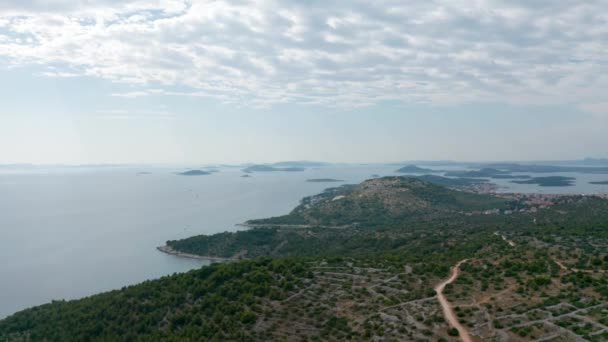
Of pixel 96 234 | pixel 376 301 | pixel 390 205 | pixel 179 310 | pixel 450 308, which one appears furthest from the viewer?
pixel 96 234

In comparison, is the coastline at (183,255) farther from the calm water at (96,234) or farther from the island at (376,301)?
the island at (376,301)

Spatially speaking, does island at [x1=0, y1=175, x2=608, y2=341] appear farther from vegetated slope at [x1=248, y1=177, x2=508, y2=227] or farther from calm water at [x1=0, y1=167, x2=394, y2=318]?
vegetated slope at [x1=248, y1=177, x2=508, y2=227]

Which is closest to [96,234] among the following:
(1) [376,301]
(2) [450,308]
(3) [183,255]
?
(3) [183,255]

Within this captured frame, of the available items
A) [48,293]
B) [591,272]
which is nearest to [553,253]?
[591,272]

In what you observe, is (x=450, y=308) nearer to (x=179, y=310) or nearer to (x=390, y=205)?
(x=179, y=310)

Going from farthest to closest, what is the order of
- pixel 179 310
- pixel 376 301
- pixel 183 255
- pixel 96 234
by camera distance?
pixel 96 234 < pixel 183 255 < pixel 179 310 < pixel 376 301

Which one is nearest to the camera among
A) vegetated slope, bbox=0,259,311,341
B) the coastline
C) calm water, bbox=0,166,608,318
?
vegetated slope, bbox=0,259,311,341

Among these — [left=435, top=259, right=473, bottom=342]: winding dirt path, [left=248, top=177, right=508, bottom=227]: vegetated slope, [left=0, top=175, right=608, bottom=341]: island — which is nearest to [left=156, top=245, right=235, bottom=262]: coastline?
[left=248, top=177, right=508, bottom=227]: vegetated slope

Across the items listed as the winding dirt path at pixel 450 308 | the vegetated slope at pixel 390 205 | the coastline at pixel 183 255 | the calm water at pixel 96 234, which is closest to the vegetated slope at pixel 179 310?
the winding dirt path at pixel 450 308

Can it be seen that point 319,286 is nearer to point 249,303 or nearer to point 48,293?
point 249,303
